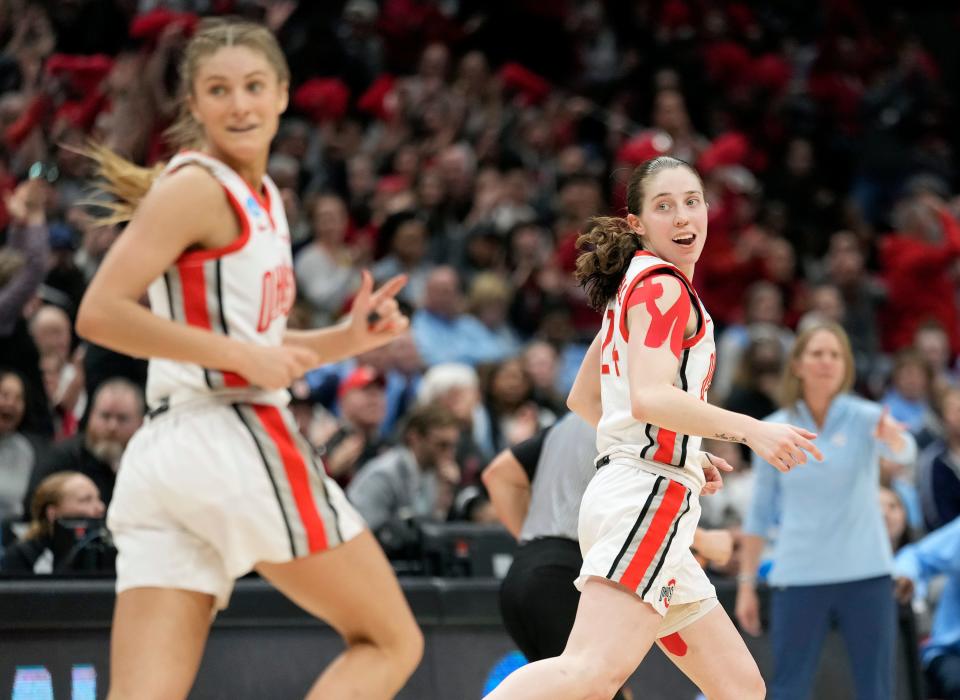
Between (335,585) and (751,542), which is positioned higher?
(335,585)

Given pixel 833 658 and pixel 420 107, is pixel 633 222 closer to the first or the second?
pixel 833 658

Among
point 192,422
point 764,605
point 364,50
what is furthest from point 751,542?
point 364,50

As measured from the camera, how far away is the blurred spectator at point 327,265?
31.6ft

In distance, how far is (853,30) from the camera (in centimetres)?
1686

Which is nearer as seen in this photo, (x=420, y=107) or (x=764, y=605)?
(x=764, y=605)

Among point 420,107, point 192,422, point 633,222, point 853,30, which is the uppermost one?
point 853,30

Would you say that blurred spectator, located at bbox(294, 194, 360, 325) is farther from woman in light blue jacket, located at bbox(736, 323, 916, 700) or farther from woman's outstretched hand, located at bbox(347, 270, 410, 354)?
woman's outstretched hand, located at bbox(347, 270, 410, 354)

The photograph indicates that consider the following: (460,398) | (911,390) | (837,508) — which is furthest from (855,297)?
(837,508)

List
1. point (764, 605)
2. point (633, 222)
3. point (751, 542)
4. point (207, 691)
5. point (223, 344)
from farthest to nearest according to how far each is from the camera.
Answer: point (764, 605), point (751, 542), point (207, 691), point (633, 222), point (223, 344)

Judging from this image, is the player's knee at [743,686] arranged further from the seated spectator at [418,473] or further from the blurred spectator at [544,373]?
the blurred spectator at [544,373]

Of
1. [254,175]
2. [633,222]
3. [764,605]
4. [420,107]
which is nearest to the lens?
[254,175]

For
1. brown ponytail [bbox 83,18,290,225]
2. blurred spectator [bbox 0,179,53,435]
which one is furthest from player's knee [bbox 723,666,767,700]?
blurred spectator [bbox 0,179,53,435]

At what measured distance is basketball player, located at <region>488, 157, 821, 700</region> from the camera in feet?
11.7

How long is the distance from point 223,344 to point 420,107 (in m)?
8.85
